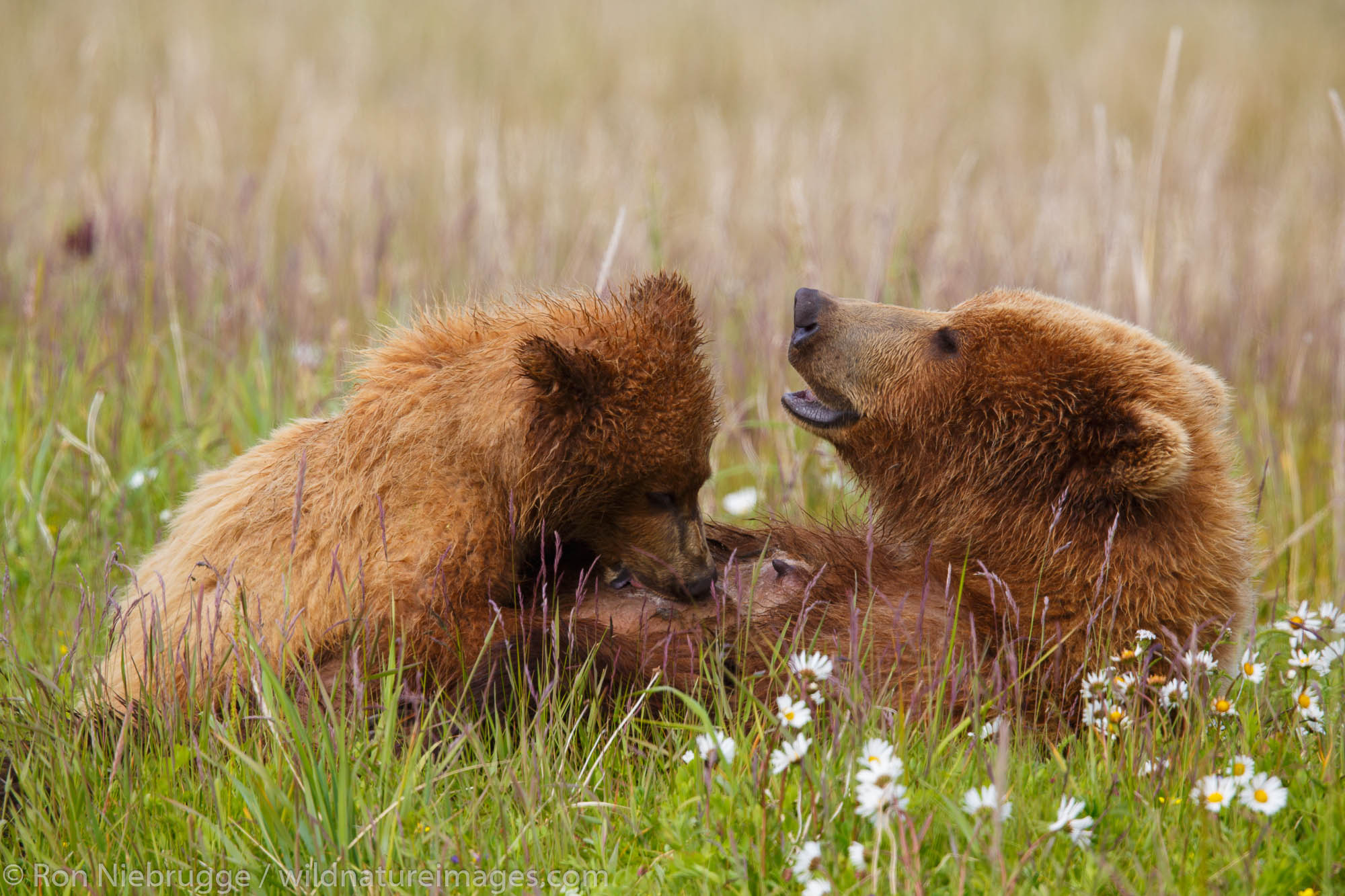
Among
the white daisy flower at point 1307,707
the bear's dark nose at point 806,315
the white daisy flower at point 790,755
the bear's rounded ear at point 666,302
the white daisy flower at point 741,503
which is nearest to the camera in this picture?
the white daisy flower at point 790,755

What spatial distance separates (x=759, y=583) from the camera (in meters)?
3.01

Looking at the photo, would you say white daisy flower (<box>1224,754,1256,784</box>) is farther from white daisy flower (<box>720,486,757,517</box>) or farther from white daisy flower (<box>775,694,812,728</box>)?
white daisy flower (<box>720,486,757,517</box>)

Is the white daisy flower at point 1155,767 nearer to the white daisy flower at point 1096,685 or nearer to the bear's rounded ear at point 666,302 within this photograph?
the white daisy flower at point 1096,685

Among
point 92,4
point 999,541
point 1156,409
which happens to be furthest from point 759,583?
point 92,4

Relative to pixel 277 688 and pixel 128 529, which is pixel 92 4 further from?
pixel 277 688

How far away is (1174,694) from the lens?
8.43 feet

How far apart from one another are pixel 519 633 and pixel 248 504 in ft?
2.55

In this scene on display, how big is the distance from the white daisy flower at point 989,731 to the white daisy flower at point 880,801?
241mm

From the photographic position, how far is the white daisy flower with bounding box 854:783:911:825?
174cm

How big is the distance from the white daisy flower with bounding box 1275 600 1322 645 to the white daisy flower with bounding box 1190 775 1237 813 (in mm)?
471

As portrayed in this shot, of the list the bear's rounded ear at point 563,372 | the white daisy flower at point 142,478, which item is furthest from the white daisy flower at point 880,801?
the white daisy flower at point 142,478

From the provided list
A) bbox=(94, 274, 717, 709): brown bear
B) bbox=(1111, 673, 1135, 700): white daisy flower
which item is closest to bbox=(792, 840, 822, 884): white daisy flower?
bbox=(1111, 673, 1135, 700): white daisy flower

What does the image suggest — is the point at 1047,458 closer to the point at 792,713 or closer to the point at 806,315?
the point at 806,315

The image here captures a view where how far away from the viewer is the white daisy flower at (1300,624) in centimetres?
240
